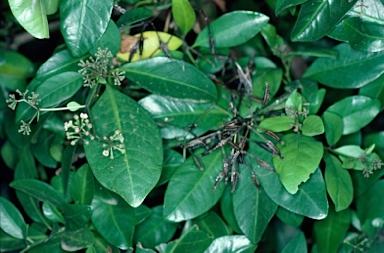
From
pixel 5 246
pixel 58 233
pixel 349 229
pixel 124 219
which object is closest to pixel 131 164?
pixel 124 219

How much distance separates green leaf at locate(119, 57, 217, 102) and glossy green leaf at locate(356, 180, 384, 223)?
35 centimetres

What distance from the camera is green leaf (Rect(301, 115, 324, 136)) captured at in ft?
3.24

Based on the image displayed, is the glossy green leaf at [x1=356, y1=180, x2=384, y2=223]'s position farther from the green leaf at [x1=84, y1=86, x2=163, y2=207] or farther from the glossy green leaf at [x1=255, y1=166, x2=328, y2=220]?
the green leaf at [x1=84, y1=86, x2=163, y2=207]

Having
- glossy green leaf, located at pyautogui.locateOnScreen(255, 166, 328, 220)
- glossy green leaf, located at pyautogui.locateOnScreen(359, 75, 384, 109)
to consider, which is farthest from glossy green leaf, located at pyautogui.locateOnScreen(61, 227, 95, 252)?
glossy green leaf, located at pyautogui.locateOnScreen(359, 75, 384, 109)

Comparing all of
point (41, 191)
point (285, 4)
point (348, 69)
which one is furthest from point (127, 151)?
point (348, 69)

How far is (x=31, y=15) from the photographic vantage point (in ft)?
2.93

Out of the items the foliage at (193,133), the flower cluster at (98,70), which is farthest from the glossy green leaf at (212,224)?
the flower cluster at (98,70)

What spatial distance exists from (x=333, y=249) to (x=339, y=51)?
38cm

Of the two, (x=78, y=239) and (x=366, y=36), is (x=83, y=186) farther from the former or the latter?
(x=366, y=36)

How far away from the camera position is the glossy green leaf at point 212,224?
1.12 meters

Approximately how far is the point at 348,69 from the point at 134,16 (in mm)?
417

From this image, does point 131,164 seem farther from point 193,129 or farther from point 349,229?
point 349,229

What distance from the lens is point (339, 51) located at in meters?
1.12

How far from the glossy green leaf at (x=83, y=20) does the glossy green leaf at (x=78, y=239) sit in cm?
35
